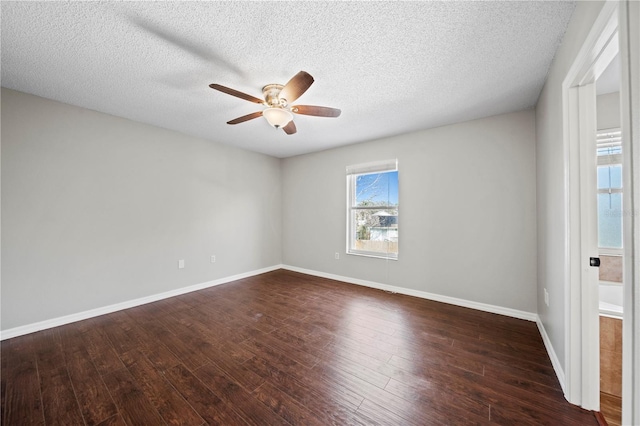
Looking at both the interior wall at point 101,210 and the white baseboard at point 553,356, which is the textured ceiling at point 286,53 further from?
the white baseboard at point 553,356

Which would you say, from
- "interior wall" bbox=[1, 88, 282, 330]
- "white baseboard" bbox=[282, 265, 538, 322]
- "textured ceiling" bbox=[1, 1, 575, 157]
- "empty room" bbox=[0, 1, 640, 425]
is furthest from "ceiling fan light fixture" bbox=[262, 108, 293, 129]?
"white baseboard" bbox=[282, 265, 538, 322]

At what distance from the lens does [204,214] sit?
3840 millimetres

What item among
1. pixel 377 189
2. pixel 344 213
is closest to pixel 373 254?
pixel 344 213

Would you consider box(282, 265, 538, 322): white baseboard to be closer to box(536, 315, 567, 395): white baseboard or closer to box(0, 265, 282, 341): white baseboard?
box(536, 315, 567, 395): white baseboard

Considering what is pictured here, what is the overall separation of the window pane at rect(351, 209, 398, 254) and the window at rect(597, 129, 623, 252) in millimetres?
2075

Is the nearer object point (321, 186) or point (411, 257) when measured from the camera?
point (411, 257)

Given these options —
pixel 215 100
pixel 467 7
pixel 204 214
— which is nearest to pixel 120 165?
pixel 204 214

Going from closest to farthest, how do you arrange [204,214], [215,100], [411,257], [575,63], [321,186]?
[575,63], [215,100], [411,257], [204,214], [321,186]

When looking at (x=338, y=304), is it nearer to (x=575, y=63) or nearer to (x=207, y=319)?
(x=207, y=319)

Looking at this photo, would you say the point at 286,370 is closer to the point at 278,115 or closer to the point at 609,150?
the point at 278,115

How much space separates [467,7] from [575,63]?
0.71m

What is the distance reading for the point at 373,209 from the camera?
13.1ft

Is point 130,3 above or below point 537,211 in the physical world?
above

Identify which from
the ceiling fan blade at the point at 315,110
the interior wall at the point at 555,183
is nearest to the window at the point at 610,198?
the interior wall at the point at 555,183
